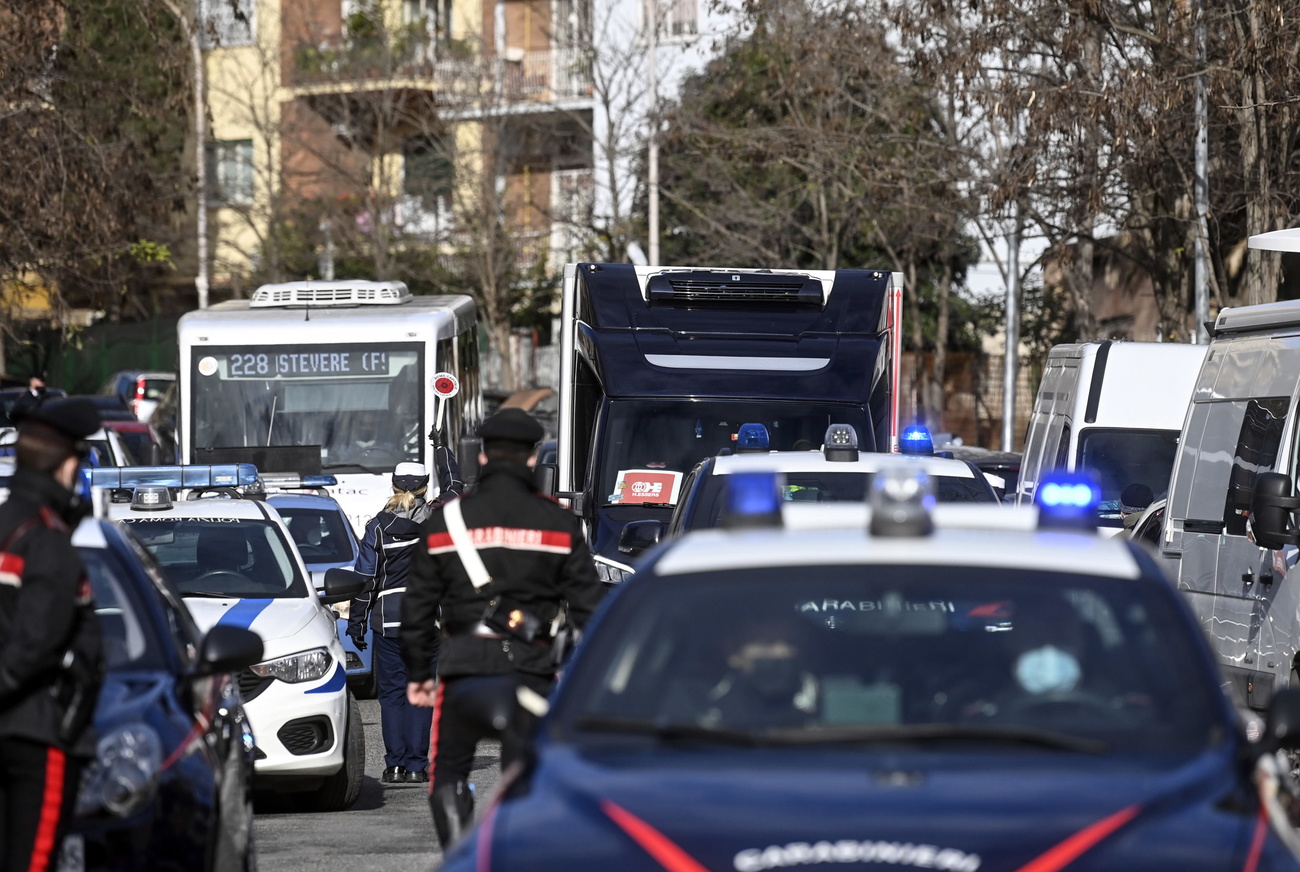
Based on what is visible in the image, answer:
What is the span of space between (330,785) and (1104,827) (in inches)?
288

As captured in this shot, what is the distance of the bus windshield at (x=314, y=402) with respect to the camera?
21.6m

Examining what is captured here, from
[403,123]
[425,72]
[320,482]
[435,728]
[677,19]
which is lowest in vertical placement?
[320,482]

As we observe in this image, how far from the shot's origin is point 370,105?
151 ft

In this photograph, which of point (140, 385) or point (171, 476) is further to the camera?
point (140, 385)

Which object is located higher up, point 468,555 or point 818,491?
point 468,555

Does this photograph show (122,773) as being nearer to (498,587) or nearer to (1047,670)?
(498,587)

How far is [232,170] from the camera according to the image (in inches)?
1959

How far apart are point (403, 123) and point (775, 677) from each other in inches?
1713

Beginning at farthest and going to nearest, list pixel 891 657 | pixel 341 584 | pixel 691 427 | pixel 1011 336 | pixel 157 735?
pixel 1011 336
pixel 691 427
pixel 341 584
pixel 157 735
pixel 891 657

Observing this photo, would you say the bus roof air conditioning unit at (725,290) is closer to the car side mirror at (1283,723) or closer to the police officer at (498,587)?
the police officer at (498,587)

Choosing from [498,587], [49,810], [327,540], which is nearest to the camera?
[49,810]

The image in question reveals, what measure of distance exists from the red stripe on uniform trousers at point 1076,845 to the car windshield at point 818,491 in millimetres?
6509

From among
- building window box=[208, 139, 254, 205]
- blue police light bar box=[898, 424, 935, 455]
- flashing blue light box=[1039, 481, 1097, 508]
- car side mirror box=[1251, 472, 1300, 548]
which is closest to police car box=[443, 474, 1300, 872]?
flashing blue light box=[1039, 481, 1097, 508]

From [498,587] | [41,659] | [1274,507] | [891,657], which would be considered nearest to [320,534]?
[1274,507]
